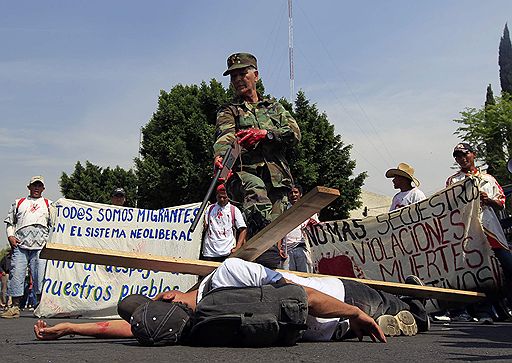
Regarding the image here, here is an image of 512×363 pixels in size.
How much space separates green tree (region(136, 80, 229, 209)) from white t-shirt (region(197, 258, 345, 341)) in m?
22.8

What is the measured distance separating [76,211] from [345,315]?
5.70 metres

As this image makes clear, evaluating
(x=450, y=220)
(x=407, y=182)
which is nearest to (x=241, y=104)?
(x=450, y=220)

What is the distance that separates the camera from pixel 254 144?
15.4 ft

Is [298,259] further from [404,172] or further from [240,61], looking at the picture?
[240,61]

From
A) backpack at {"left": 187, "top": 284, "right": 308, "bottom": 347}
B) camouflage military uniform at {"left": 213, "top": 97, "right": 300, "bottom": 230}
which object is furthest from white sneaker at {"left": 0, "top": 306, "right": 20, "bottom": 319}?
backpack at {"left": 187, "top": 284, "right": 308, "bottom": 347}

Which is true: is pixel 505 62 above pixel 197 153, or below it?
above

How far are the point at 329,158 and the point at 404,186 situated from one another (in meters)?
22.2

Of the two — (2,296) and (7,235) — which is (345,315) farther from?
(2,296)

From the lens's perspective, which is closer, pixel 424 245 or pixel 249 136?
pixel 249 136

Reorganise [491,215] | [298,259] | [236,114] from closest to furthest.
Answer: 1. [236,114]
2. [491,215]
3. [298,259]

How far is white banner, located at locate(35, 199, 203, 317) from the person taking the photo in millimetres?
7879

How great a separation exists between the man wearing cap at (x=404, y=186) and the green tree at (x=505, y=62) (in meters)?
40.7

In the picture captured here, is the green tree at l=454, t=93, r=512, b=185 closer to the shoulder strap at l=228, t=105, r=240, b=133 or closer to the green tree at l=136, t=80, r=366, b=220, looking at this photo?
the green tree at l=136, t=80, r=366, b=220

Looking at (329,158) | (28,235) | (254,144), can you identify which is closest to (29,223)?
(28,235)
